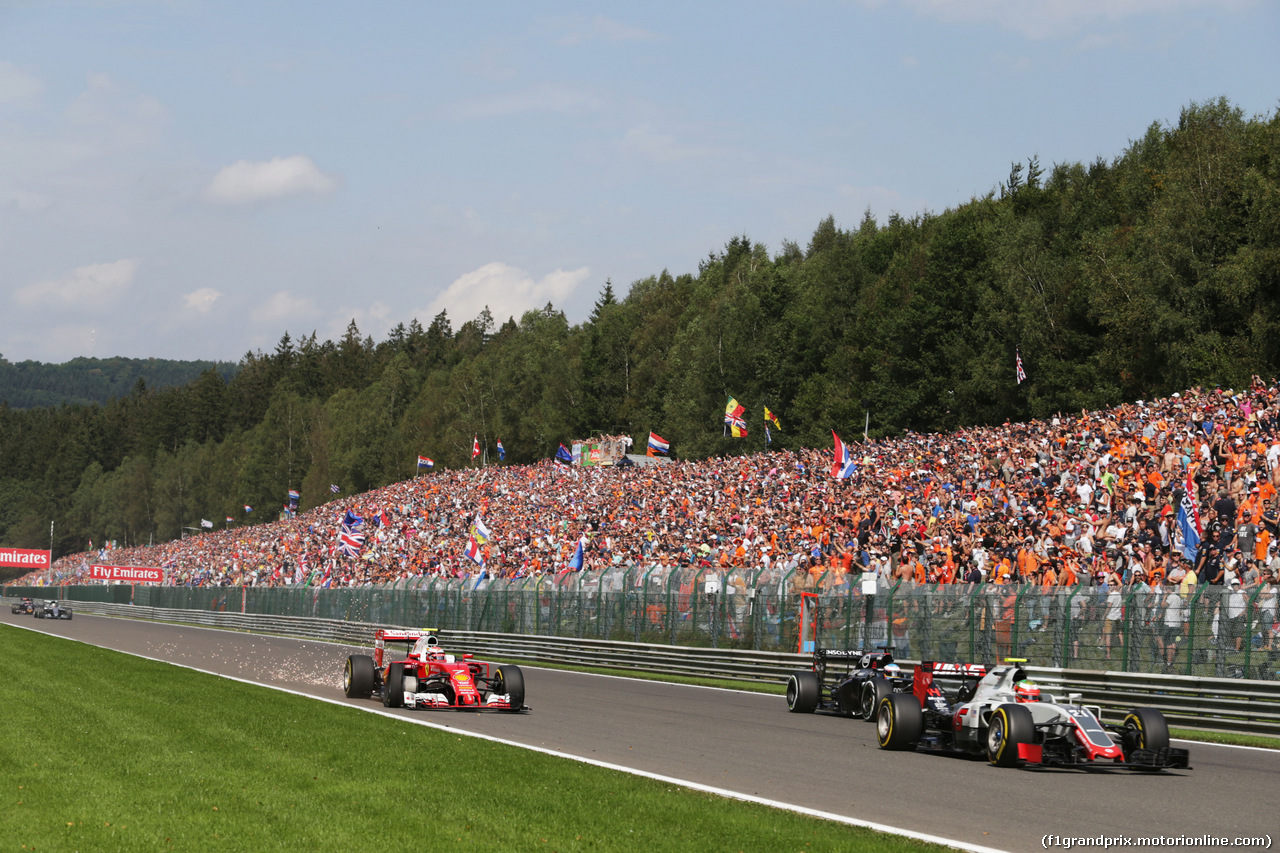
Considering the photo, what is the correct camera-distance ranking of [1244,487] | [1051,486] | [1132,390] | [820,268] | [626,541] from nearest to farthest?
[1244,487] → [1051,486] → [626,541] → [1132,390] → [820,268]

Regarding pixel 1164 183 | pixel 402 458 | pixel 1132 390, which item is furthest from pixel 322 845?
pixel 402 458

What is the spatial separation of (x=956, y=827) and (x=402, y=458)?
100 m

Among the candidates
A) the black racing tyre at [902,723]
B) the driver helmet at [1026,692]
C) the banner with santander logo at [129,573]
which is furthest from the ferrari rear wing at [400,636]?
the banner with santander logo at [129,573]

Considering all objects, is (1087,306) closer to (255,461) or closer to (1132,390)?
(1132,390)

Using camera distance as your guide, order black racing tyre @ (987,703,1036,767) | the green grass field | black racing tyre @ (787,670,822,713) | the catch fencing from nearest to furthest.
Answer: the green grass field → black racing tyre @ (987,703,1036,767) → the catch fencing → black racing tyre @ (787,670,822,713)

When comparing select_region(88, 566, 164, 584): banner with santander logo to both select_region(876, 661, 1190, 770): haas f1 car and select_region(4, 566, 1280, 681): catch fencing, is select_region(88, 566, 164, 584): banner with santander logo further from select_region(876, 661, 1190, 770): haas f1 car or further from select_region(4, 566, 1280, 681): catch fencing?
select_region(876, 661, 1190, 770): haas f1 car

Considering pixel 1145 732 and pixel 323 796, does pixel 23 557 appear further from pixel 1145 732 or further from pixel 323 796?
pixel 1145 732

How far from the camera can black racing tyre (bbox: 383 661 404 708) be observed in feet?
62.1

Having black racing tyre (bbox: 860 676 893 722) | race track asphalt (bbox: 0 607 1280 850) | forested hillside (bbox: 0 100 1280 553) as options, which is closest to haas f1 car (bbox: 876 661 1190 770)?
race track asphalt (bbox: 0 607 1280 850)

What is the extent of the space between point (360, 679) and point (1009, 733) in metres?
11.5

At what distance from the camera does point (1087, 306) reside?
1907 inches

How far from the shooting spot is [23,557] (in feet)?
369

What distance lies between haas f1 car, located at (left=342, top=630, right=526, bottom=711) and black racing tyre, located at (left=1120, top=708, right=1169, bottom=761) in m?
8.88

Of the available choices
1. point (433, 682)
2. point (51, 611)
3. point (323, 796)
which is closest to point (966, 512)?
point (433, 682)
